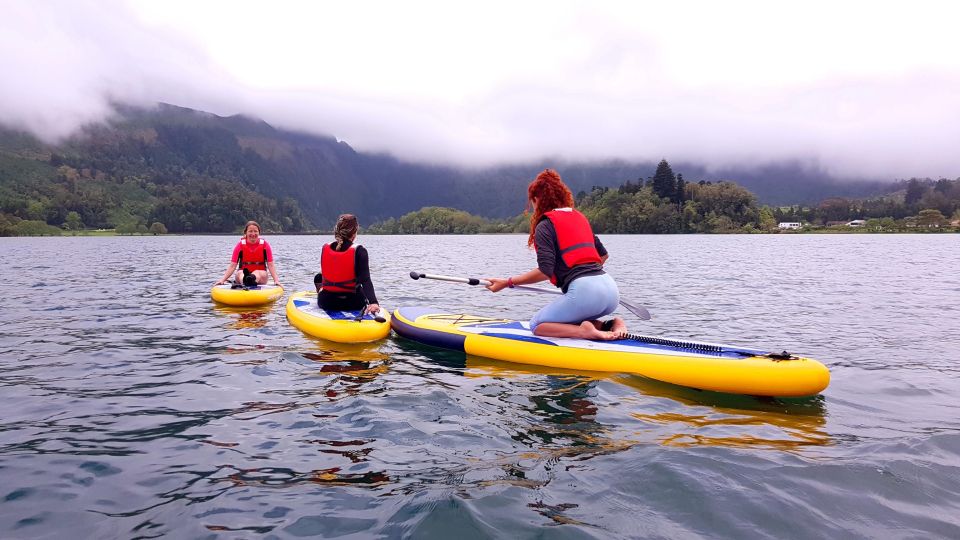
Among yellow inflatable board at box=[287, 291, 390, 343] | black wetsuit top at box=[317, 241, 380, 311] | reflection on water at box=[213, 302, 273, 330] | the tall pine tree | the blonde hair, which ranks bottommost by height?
reflection on water at box=[213, 302, 273, 330]

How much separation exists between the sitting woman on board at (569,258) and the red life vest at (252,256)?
411 inches

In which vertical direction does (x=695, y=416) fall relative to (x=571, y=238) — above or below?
below

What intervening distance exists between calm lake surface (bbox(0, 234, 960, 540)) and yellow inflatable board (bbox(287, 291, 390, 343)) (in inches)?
9.8

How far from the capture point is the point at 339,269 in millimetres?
11398

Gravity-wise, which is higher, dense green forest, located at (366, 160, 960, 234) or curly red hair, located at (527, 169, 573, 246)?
dense green forest, located at (366, 160, 960, 234)

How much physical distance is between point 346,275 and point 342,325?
1254mm

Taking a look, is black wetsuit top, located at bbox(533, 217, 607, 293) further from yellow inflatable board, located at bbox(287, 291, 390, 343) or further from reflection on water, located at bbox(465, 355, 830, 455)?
yellow inflatable board, located at bbox(287, 291, 390, 343)

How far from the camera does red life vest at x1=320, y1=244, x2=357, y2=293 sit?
11125mm

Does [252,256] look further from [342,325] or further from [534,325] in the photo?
[534,325]

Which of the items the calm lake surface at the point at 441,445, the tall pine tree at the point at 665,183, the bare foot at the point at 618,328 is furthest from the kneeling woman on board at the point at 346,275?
the tall pine tree at the point at 665,183

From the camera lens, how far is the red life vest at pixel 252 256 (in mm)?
16188

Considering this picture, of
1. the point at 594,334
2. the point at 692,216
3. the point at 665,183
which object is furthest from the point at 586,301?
the point at 665,183

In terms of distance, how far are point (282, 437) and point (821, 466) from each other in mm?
5230

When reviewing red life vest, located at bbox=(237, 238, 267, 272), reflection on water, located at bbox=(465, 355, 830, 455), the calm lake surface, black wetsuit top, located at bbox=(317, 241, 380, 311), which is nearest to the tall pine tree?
red life vest, located at bbox=(237, 238, 267, 272)
